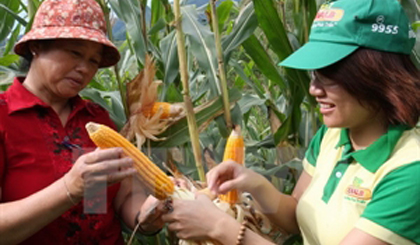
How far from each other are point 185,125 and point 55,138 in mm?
492

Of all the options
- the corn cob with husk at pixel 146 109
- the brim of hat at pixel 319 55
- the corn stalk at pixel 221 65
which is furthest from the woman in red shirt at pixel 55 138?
the brim of hat at pixel 319 55

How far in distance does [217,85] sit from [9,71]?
84 centimetres

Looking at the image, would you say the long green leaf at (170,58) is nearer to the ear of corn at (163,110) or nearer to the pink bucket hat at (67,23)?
the ear of corn at (163,110)

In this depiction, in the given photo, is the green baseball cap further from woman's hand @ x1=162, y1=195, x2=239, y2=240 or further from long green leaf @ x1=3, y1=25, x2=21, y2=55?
long green leaf @ x1=3, y1=25, x2=21, y2=55

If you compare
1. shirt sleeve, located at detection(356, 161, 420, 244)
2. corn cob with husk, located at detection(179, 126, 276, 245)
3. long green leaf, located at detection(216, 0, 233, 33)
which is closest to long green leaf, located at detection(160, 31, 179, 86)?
long green leaf, located at detection(216, 0, 233, 33)

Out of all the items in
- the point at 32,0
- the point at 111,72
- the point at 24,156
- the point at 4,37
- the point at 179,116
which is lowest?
the point at 111,72

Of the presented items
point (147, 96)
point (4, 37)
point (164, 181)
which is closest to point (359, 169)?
point (164, 181)

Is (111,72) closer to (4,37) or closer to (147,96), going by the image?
(4,37)

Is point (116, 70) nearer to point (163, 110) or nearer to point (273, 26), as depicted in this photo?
point (163, 110)

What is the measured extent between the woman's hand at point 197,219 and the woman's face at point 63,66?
51 centimetres

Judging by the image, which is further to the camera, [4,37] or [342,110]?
[4,37]

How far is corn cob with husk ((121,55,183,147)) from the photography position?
5.29 ft

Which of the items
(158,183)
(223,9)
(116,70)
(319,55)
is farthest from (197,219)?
(223,9)

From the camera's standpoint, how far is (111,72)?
2752 mm
